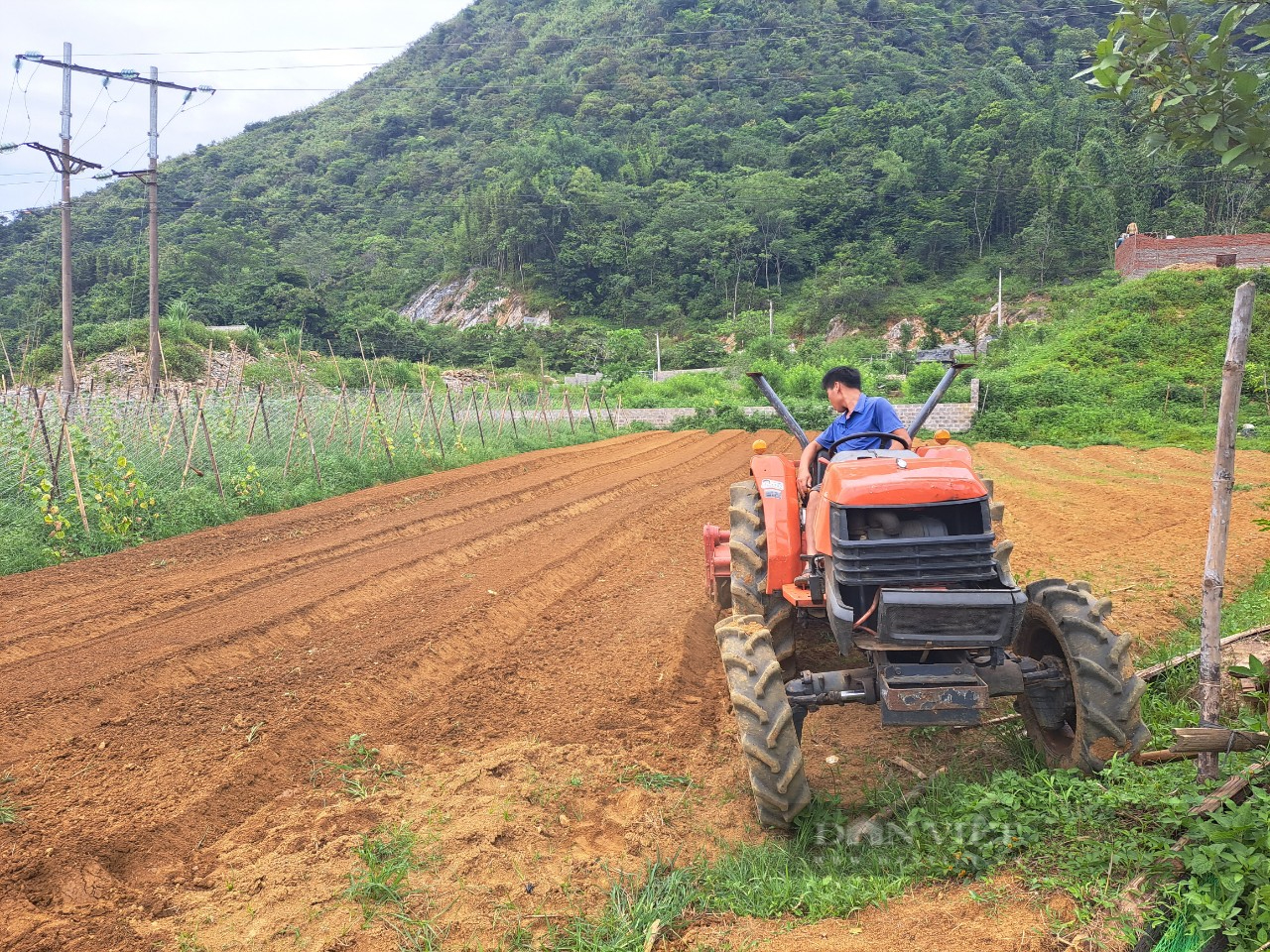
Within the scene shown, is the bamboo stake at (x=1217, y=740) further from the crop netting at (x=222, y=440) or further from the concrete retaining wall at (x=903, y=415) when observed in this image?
the concrete retaining wall at (x=903, y=415)

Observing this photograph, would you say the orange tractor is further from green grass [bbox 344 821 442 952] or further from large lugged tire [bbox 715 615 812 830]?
green grass [bbox 344 821 442 952]

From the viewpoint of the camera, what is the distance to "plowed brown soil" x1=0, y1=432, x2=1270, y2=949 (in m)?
3.30

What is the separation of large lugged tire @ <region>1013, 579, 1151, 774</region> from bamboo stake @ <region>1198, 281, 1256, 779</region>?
43 centimetres

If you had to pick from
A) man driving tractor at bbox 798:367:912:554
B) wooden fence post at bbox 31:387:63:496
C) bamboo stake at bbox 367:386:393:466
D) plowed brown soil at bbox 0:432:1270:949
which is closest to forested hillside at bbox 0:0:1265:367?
bamboo stake at bbox 367:386:393:466

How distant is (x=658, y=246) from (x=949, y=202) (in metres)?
18.6

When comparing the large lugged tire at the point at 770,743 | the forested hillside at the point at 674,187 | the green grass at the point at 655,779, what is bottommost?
the green grass at the point at 655,779

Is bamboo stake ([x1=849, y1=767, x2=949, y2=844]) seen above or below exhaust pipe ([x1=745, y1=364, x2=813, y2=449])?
below

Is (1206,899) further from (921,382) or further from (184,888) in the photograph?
(921,382)

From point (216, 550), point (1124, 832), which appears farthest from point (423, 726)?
point (216, 550)

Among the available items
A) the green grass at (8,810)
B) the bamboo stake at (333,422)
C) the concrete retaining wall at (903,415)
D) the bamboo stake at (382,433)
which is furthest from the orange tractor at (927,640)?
the concrete retaining wall at (903,415)

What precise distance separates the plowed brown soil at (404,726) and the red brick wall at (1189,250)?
25804 millimetres

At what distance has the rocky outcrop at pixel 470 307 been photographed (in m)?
57.7

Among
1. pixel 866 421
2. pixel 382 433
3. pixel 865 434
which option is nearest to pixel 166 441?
pixel 382 433

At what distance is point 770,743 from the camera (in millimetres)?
3432
